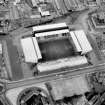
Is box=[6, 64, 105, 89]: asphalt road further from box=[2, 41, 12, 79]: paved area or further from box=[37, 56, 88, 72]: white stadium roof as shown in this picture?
box=[2, 41, 12, 79]: paved area

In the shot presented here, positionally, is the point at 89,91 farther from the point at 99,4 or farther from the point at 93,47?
the point at 99,4

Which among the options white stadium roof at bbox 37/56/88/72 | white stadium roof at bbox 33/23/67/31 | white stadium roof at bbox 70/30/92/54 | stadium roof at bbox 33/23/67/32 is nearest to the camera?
white stadium roof at bbox 37/56/88/72

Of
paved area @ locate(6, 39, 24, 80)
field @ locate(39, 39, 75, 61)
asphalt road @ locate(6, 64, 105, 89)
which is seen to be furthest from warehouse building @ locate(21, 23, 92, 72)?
paved area @ locate(6, 39, 24, 80)

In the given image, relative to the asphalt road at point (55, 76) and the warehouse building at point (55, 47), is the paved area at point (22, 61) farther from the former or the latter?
the asphalt road at point (55, 76)

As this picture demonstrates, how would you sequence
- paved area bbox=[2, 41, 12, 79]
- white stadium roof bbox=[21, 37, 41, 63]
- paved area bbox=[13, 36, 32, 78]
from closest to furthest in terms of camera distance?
paved area bbox=[2, 41, 12, 79], paved area bbox=[13, 36, 32, 78], white stadium roof bbox=[21, 37, 41, 63]

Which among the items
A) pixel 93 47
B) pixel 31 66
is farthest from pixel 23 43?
pixel 93 47

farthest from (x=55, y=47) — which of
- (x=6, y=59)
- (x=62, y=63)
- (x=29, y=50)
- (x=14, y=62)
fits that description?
(x=6, y=59)
